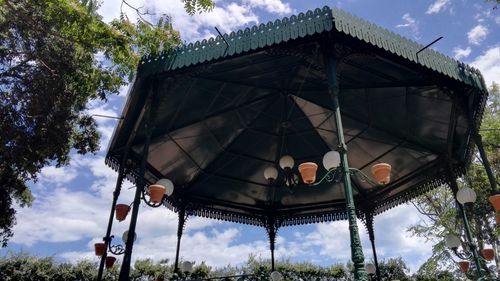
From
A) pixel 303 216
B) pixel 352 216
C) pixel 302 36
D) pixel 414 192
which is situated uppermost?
pixel 302 36

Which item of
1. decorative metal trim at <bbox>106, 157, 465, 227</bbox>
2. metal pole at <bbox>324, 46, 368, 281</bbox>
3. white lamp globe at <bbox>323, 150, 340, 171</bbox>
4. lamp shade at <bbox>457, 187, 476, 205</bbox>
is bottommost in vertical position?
metal pole at <bbox>324, 46, 368, 281</bbox>

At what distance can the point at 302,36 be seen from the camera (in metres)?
5.81

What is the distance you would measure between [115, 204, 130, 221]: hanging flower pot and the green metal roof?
2.60m

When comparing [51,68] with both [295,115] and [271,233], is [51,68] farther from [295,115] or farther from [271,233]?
[271,233]

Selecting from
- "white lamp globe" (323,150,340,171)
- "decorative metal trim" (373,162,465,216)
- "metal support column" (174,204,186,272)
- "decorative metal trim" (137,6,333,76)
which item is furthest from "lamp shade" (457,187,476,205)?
"metal support column" (174,204,186,272)

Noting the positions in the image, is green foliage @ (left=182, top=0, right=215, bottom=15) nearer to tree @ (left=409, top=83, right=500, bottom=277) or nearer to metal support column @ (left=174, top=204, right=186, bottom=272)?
metal support column @ (left=174, top=204, right=186, bottom=272)

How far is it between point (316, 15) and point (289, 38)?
0.57 metres

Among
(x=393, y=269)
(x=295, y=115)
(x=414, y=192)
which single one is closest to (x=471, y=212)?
(x=393, y=269)

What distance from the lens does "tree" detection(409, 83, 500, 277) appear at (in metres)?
18.7

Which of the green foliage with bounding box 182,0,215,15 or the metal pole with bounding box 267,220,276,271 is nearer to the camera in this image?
the green foliage with bounding box 182,0,215,15

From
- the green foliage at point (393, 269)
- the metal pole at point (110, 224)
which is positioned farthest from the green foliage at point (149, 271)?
the metal pole at point (110, 224)

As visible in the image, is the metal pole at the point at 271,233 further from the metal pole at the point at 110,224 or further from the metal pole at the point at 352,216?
the metal pole at the point at 352,216

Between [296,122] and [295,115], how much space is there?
0.32m

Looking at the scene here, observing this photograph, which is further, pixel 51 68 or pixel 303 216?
pixel 303 216
